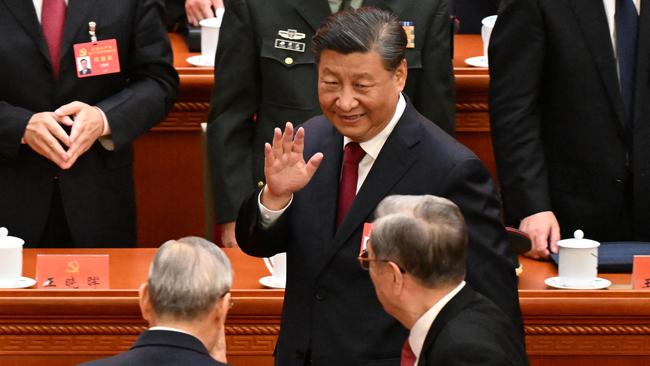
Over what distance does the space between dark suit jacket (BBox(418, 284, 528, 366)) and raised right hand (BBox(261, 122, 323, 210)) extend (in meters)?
0.49

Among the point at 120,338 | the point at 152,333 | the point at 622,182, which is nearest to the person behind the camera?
the point at 152,333

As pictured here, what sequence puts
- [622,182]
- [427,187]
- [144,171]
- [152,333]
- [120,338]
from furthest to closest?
[144,171] < [622,182] < [120,338] < [427,187] < [152,333]

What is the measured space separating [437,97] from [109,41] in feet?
2.94

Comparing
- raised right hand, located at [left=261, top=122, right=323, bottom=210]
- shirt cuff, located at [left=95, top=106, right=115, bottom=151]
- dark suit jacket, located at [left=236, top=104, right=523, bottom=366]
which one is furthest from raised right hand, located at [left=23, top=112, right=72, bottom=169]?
raised right hand, located at [left=261, top=122, right=323, bottom=210]

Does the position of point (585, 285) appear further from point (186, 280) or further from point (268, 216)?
point (186, 280)

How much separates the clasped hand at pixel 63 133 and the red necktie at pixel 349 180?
1033mm

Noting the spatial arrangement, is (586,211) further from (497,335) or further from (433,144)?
(497,335)

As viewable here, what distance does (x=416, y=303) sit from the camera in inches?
104

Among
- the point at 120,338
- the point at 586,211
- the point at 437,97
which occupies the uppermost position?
the point at 437,97

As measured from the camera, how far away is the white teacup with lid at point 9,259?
12.1 feet

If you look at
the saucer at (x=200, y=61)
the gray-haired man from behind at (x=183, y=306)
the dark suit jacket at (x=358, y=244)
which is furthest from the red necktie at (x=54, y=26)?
the gray-haired man from behind at (x=183, y=306)

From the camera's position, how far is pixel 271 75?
4066mm

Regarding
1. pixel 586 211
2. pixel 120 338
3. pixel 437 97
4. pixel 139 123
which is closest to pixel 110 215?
pixel 139 123

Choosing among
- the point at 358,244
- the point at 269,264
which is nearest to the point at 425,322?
the point at 358,244
